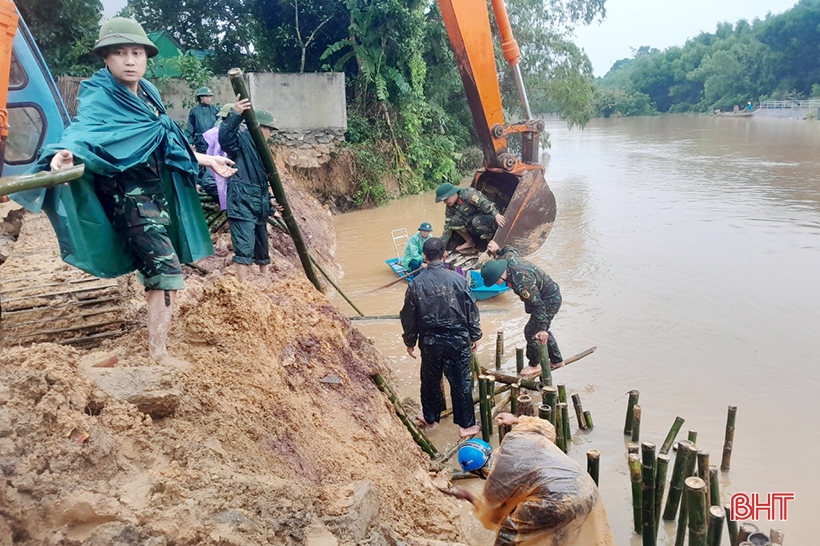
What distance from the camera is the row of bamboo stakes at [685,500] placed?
10.2 feet

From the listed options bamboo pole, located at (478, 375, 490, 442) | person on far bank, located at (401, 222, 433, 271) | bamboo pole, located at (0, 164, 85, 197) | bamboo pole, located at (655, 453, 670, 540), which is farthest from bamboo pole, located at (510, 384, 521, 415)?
person on far bank, located at (401, 222, 433, 271)

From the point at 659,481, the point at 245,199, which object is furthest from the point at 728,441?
the point at 245,199

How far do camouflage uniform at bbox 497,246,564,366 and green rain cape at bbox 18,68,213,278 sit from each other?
3.58 m

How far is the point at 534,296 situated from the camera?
6.04 m

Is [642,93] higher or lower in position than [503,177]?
higher

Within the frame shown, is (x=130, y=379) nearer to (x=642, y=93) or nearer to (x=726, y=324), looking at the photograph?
(x=726, y=324)

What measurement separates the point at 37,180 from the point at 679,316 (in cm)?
772

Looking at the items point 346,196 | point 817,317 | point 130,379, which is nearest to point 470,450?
point 130,379

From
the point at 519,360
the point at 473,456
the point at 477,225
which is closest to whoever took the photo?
the point at 473,456

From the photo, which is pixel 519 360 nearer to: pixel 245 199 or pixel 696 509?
pixel 696 509

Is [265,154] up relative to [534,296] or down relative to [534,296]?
up

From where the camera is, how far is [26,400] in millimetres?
2346

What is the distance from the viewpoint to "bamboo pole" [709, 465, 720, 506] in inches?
145

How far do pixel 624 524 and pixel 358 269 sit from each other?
7.06m
